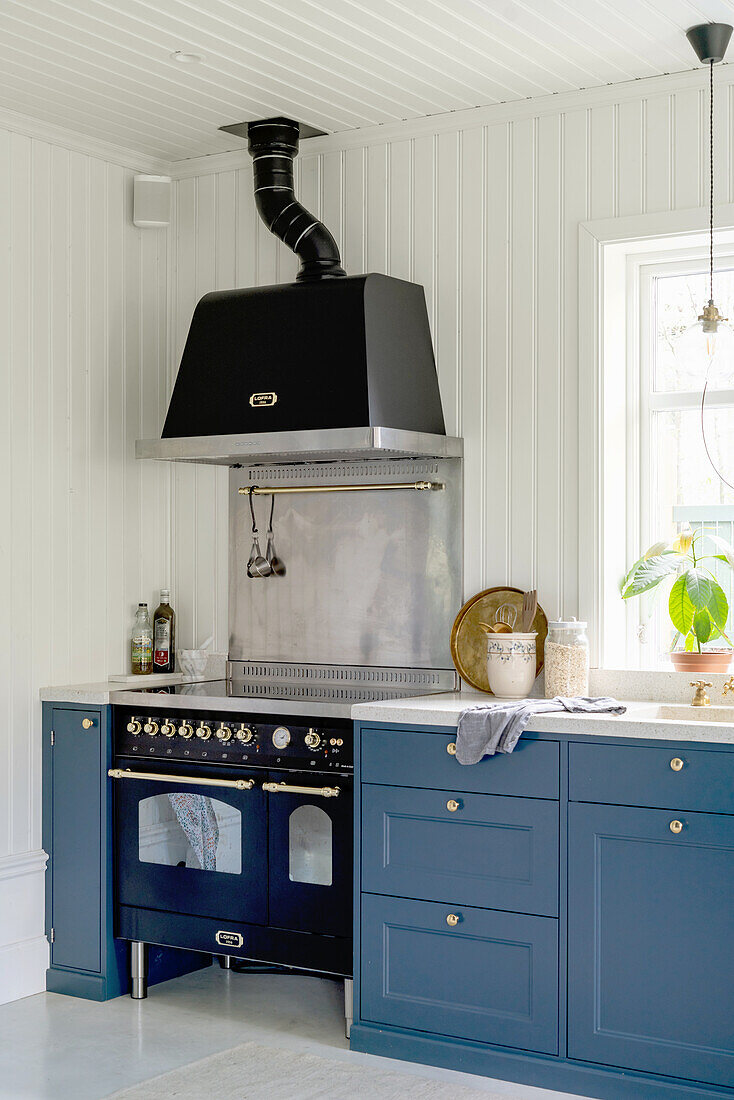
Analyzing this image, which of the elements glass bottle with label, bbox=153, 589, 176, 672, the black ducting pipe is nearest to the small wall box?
the black ducting pipe

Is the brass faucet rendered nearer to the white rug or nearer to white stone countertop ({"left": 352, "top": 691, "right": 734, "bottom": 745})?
white stone countertop ({"left": 352, "top": 691, "right": 734, "bottom": 745})

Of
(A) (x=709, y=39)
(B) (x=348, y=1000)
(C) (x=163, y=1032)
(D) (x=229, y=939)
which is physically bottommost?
(C) (x=163, y=1032)

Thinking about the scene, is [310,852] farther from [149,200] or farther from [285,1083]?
[149,200]

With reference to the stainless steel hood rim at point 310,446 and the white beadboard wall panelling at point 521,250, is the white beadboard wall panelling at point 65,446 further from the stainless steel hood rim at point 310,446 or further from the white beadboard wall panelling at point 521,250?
the white beadboard wall panelling at point 521,250

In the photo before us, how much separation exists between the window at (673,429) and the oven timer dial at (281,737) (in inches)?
42.3

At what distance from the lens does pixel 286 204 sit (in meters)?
3.88

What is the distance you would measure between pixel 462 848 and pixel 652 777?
1.77 ft

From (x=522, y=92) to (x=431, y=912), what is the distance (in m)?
2.34

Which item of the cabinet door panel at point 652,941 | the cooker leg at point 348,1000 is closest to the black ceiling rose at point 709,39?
the cabinet door panel at point 652,941

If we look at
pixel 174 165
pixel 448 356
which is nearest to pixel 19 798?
pixel 448 356

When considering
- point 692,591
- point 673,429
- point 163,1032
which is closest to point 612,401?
point 673,429

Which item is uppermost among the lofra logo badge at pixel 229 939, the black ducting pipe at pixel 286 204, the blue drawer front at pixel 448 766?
the black ducting pipe at pixel 286 204

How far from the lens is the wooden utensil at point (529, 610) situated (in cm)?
354

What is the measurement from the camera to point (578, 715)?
120 inches
